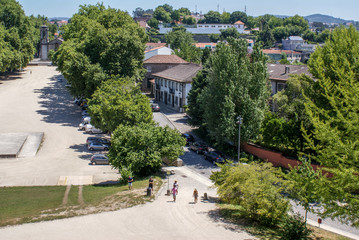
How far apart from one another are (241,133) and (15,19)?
74.6 meters

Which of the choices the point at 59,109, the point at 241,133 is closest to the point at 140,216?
the point at 241,133

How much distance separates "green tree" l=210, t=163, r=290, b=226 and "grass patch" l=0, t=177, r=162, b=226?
6.17 meters

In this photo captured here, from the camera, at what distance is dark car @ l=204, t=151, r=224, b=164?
39.3 meters

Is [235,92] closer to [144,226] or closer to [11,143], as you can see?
[144,226]

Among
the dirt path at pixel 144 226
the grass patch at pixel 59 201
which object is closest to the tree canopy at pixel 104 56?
the grass patch at pixel 59 201

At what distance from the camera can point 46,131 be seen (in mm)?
50938

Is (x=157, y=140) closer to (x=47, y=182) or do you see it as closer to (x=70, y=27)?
(x=47, y=182)

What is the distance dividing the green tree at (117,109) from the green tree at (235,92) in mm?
6984

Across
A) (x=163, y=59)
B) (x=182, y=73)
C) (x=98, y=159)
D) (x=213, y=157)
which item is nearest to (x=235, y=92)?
(x=213, y=157)

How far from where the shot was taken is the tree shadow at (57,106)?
58.0 m

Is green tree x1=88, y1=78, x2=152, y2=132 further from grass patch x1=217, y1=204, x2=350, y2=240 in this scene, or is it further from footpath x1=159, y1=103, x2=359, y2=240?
grass patch x1=217, y1=204, x2=350, y2=240

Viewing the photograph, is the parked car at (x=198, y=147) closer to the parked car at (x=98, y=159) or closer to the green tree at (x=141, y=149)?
the green tree at (x=141, y=149)

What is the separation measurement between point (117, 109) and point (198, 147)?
1009 cm

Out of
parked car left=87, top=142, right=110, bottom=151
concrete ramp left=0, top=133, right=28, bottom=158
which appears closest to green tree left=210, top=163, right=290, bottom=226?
parked car left=87, top=142, right=110, bottom=151
